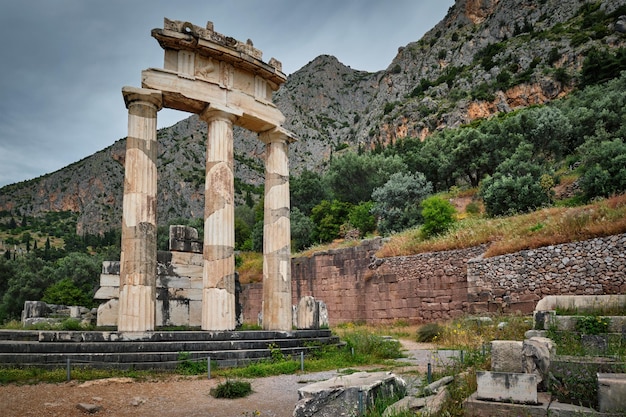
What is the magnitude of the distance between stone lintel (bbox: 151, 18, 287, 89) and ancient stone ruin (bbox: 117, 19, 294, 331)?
0.09ft

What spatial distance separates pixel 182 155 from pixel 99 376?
277 feet

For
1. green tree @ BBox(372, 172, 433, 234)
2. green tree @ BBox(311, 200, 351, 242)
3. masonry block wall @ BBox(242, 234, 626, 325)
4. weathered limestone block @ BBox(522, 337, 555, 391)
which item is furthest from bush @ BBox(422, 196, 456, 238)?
weathered limestone block @ BBox(522, 337, 555, 391)

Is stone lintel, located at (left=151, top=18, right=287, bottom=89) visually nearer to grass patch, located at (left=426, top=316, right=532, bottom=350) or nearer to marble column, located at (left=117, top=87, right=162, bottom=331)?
marble column, located at (left=117, top=87, right=162, bottom=331)

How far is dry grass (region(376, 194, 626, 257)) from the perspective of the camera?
54.4ft

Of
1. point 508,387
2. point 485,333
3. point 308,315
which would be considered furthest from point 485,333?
point 508,387

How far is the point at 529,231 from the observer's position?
61.8 ft

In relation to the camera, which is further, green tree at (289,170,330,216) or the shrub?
green tree at (289,170,330,216)

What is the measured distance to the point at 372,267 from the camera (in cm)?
2425

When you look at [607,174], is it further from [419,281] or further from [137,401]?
[137,401]

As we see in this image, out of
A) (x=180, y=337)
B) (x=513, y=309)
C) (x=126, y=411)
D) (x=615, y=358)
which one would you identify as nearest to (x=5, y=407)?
(x=126, y=411)

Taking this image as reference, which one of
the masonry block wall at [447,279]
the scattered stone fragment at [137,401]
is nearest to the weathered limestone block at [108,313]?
the scattered stone fragment at [137,401]

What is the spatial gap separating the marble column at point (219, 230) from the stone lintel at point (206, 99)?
336 mm

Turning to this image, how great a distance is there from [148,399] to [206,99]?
886 centimetres

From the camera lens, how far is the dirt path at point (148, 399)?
706cm
